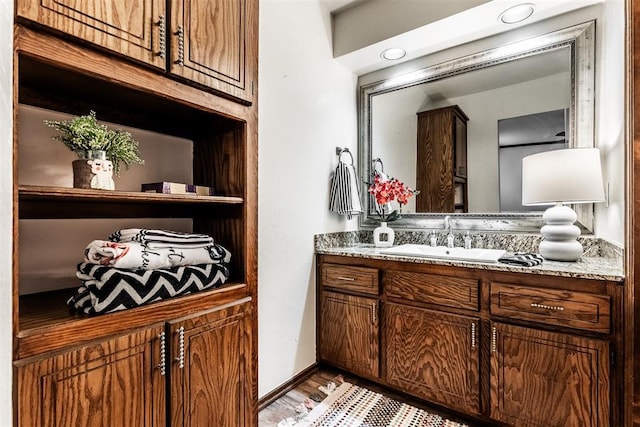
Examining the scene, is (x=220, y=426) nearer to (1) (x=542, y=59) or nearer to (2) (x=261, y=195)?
(2) (x=261, y=195)

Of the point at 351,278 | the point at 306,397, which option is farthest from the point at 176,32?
the point at 306,397

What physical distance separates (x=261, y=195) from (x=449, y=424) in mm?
1609

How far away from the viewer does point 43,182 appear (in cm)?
111

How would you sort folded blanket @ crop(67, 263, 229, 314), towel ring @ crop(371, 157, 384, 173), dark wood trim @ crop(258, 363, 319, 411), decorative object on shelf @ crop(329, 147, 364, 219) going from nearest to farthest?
folded blanket @ crop(67, 263, 229, 314), dark wood trim @ crop(258, 363, 319, 411), decorative object on shelf @ crop(329, 147, 364, 219), towel ring @ crop(371, 157, 384, 173)

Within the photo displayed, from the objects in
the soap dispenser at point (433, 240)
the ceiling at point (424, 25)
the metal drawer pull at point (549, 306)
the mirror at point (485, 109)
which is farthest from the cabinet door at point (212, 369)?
the ceiling at point (424, 25)

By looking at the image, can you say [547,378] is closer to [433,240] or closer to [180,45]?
[433,240]

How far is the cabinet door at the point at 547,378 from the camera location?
1313 millimetres

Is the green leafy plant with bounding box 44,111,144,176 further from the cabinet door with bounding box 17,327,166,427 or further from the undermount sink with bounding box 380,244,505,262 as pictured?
the undermount sink with bounding box 380,244,505,262

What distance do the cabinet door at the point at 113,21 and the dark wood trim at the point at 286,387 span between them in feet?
5.79

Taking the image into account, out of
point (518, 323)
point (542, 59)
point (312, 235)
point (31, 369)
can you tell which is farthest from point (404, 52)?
point (31, 369)

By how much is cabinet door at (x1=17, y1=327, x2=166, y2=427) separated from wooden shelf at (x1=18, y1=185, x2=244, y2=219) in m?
0.42

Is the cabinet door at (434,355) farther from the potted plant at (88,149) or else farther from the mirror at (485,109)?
the potted plant at (88,149)
